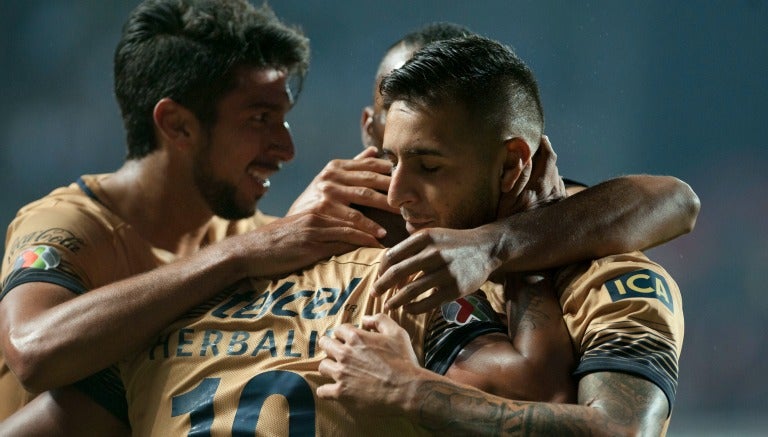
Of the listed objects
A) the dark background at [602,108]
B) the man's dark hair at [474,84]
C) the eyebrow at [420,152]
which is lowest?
the dark background at [602,108]

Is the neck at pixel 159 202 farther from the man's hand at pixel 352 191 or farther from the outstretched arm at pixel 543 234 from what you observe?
the outstretched arm at pixel 543 234

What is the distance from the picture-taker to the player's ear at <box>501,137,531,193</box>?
196 cm

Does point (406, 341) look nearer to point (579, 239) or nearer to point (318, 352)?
point (318, 352)

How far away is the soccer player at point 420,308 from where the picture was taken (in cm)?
166

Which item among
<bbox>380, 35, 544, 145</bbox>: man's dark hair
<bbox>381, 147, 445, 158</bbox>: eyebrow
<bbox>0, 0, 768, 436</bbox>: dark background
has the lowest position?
<bbox>0, 0, 768, 436</bbox>: dark background

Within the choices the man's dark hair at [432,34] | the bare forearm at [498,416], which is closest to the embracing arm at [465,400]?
the bare forearm at [498,416]

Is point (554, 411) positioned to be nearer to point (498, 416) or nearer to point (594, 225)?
point (498, 416)

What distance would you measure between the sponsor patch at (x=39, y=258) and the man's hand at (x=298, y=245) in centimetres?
57

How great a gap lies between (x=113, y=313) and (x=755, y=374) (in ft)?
12.2

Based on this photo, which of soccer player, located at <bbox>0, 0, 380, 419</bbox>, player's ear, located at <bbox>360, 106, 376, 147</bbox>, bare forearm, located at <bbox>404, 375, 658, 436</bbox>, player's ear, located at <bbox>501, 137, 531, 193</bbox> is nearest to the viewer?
bare forearm, located at <bbox>404, 375, 658, 436</bbox>

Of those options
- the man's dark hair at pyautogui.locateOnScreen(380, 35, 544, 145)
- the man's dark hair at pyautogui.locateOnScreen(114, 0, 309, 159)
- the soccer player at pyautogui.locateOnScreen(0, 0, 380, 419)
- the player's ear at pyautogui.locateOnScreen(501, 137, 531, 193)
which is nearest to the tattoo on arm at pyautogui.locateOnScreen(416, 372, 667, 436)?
the player's ear at pyautogui.locateOnScreen(501, 137, 531, 193)

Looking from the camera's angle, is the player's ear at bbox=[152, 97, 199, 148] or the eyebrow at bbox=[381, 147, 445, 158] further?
the player's ear at bbox=[152, 97, 199, 148]

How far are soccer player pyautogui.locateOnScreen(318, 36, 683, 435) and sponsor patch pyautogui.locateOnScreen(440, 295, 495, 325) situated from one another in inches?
4.5

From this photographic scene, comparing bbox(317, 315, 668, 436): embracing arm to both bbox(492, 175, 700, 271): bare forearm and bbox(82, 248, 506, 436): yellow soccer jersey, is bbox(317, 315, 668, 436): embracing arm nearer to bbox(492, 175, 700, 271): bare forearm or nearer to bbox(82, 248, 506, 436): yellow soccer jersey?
bbox(82, 248, 506, 436): yellow soccer jersey
